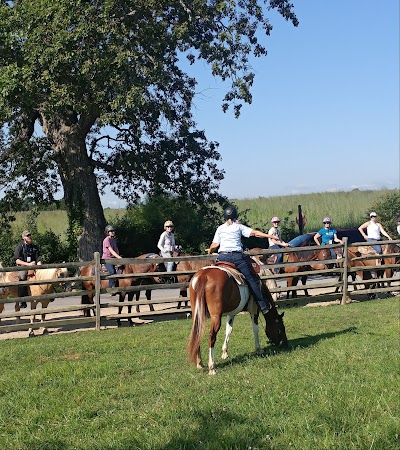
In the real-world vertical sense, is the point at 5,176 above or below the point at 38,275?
above

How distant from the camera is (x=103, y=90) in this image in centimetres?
1914

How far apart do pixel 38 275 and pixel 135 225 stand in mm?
14264

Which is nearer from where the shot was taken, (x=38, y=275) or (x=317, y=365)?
(x=317, y=365)

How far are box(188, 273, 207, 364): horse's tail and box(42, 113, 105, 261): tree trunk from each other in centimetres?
1451

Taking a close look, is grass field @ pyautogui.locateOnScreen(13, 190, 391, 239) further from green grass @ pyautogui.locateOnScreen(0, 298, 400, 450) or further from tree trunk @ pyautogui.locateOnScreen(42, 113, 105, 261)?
green grass @ pyautogui.locateOnScreen(0, 298, 400, 450)

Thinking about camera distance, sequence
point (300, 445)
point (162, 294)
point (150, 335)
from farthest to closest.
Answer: point (162, 294) → point (150, 335) → point (300, 445)

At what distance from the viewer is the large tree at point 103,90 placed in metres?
18.7

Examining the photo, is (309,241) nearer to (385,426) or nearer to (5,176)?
(5,176)

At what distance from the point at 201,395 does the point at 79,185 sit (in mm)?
16957

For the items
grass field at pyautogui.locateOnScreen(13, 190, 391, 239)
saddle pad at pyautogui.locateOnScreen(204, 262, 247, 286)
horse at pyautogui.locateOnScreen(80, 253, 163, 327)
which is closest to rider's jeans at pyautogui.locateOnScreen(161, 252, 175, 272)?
horse at pyautogui.locateOnScreen(80, 253, 163, 327)

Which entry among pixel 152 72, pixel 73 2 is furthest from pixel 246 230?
pixel 73 2

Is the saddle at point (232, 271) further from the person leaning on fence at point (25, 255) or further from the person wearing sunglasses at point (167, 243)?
the person wearing sunglasses at point (167, 243)

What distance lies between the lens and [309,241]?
2088 cm

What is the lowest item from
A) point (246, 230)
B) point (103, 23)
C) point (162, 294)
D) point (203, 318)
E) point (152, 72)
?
point (162, 294)
